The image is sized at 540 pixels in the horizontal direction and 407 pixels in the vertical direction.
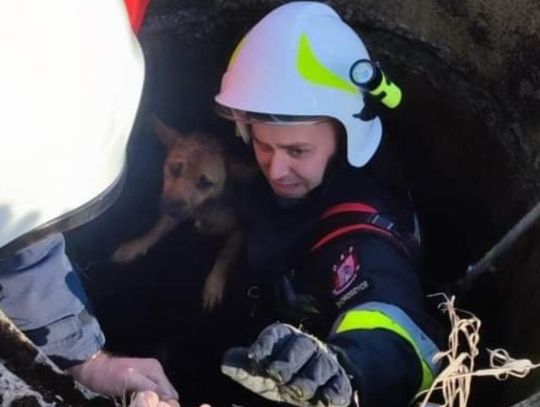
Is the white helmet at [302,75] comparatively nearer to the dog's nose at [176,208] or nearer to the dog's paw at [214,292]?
the dog's nose at [176,208]

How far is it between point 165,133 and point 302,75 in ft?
2.32

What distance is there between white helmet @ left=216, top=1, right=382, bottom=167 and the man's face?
0.12ft

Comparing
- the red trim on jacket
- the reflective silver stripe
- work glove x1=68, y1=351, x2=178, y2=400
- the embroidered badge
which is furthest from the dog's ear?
work glove x1=68, y1=351, x2=178, y2=400

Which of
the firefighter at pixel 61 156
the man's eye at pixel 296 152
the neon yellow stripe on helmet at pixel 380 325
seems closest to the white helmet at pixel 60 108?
the firefighter at pixel 61 156

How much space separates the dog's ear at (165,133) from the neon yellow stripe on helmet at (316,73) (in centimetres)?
67

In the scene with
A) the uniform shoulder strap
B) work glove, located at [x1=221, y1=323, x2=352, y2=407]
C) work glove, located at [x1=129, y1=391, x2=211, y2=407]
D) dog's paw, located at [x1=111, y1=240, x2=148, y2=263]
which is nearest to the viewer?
work glove, located at [x1=129, y1=391, x2=211, y2=407]

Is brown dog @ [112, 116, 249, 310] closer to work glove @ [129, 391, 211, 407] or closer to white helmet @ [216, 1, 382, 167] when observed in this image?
white helmet @ [216, 1, 382, 167]

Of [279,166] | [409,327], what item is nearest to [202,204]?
[279,166]

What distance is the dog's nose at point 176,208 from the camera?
10.9ft

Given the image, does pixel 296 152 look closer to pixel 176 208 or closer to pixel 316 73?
pixel 316 73

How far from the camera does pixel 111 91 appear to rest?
83.5 inches

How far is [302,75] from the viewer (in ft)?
9.35

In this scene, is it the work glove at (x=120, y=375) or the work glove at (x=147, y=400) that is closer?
the work glove at (x=147, y=400)

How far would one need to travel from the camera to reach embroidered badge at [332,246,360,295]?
2629mm
